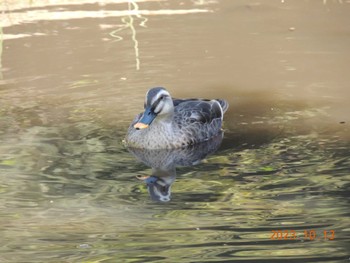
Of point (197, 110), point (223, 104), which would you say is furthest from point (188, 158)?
point (223, 104)

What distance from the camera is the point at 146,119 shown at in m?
10.3

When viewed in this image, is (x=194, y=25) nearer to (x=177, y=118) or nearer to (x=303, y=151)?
(x=177, y=118)

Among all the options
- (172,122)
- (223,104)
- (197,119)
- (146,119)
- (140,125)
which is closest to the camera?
(140,125)

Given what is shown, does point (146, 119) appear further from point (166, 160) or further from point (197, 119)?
point (197, 119)

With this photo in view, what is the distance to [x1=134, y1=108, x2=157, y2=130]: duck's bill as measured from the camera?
10.1 m

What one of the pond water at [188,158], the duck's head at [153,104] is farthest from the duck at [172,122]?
the pond water at [188,158]

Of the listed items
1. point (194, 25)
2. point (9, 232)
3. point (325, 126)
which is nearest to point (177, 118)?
point (325, 126)

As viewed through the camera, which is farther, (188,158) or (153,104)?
(153,104)

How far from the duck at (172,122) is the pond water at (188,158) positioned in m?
0.22

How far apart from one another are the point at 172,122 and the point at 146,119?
2.22 ft

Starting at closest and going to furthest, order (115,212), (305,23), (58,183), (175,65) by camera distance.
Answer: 1. (115,212)
2. (58,183)
3. (175,65)
4. (305,23)

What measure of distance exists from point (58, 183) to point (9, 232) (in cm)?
148

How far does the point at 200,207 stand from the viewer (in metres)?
7.98

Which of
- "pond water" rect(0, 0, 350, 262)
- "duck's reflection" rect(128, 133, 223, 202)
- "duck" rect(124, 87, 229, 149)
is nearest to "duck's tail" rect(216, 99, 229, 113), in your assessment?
"duck" rect(124, 87, 229, 149)
